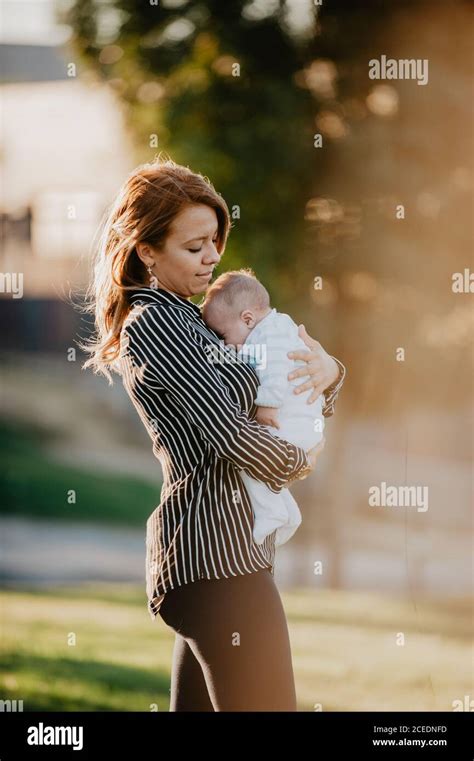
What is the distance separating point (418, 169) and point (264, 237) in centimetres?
66

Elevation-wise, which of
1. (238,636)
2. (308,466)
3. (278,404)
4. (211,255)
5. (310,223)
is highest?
(310,223)

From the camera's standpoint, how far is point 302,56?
141 inches

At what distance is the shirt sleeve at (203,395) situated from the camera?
159 centimetres

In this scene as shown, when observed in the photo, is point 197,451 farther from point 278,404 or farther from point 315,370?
point 315,370

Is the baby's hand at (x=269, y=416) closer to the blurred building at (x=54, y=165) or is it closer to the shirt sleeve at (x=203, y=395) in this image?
the shirt sleeve at (x=203, y=395)

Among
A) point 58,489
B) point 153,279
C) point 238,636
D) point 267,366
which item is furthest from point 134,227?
point 58,489

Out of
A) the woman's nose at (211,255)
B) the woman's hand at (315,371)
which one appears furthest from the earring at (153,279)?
the woman's hand at (315,371)

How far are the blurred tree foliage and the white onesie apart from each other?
1.99 m

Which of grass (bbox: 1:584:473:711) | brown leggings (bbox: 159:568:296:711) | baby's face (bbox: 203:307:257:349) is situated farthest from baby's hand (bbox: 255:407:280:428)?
grass (bbox: 1:584:473:711)

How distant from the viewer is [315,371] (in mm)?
1784

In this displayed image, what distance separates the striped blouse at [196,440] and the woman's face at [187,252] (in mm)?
54

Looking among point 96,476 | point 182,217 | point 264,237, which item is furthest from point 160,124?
point 96,476

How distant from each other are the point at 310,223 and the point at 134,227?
2.10m
